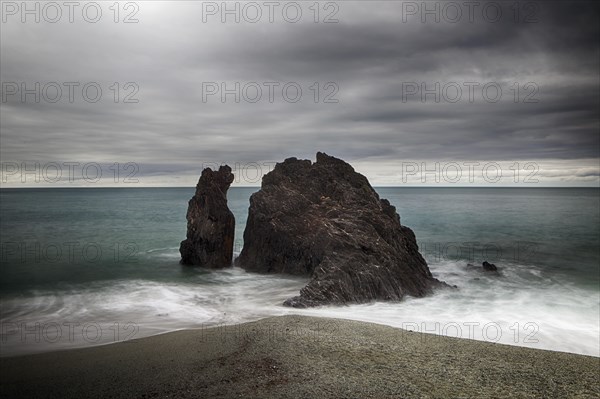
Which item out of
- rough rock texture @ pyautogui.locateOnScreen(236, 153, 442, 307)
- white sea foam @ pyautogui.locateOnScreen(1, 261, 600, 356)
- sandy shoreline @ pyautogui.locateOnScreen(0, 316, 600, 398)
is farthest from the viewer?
rough rock texture @ pyautogui.locateOnScreen(236, 153, 442, 307)

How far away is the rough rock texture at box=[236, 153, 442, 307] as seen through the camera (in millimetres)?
15844

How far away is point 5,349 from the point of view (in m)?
9.95

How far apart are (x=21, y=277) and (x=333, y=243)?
15.9 meters

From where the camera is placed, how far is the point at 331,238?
18422 millimetres

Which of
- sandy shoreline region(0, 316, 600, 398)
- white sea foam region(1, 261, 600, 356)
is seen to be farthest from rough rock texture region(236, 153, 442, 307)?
sandy shoreline region(0, 316, 600, 398)

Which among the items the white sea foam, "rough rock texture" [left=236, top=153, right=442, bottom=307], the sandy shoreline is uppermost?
"rough rock texture" [left=236, top=153, right=442, bottom=307]

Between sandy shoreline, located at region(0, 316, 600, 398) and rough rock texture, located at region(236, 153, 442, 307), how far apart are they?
14.8ft

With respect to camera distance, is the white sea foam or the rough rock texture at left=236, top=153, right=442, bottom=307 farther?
the rough rock texture at left=236, top=153, right=442, bottom=307

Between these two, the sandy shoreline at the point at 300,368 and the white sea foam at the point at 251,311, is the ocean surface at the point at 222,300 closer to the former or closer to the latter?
the white sea foam at the point at 251,311

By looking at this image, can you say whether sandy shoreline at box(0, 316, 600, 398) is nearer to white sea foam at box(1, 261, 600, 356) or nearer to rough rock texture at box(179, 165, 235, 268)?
white sea foam at box(1, 261, 600, 356)

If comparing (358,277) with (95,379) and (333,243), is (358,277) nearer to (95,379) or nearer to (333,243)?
(333,243)

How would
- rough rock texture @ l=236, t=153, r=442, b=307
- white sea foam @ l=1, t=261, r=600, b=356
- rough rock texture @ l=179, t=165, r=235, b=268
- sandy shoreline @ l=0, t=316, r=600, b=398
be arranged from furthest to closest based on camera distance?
rough rock texture @ l=179, t=165, r=235, b=268 < rough rock texture @ l=236, t=153, r=442, b=307 < white sea foam @ l=1, t=261, r=600, b=356 < sandy shoreline @ l=0, t=316, r=600, b=398

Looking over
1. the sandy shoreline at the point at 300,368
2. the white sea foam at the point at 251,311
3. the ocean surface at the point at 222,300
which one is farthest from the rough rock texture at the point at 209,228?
the sandy shoreline at the point at 300,368

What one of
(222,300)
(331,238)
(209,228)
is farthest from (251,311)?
(209,228)
